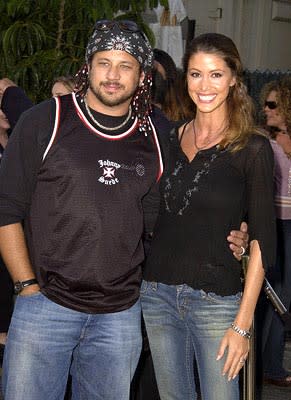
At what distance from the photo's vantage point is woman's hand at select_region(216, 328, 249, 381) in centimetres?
316

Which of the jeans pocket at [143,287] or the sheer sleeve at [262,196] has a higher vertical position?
the sheer sleeve at [262,196]

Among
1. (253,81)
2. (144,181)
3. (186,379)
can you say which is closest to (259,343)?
(186,379)

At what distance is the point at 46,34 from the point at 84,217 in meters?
4.12

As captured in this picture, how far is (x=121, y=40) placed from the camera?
10.6 feet

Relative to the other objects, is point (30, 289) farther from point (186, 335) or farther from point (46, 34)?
point (46, 34)

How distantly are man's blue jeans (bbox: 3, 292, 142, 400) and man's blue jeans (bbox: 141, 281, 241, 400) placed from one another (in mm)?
112

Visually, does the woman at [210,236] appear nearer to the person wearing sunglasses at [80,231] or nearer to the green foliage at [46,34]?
the person wearing sunglasses at [80,231]

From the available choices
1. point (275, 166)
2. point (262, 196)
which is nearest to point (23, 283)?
point (262, 196)

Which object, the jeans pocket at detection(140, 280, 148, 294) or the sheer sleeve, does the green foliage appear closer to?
the jeans pocket at detection(140, 280, 148, 294)

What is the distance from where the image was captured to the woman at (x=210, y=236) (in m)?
3.16

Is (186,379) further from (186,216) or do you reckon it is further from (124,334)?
(186,216)

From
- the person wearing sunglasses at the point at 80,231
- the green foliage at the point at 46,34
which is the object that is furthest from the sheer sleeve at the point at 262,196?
the green foliage at the point at 46,34

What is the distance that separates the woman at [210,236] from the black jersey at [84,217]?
173 mm

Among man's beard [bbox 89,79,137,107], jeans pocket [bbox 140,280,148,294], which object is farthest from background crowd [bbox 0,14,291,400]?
jeans pocket [bbox 140,280,148,294]
